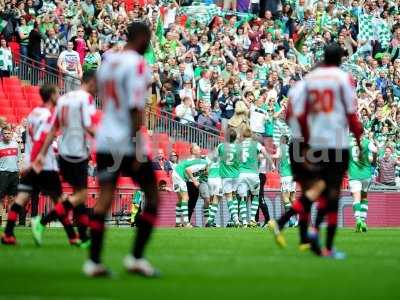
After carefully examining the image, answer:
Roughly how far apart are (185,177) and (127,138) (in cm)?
1695

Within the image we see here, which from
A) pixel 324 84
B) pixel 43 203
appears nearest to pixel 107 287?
pixel 324 84

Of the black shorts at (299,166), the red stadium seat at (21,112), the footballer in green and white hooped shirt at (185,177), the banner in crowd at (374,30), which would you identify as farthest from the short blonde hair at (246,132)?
the black shorts at (299,166)

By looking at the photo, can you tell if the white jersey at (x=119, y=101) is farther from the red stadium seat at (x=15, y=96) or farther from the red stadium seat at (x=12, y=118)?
the red stadium seat at (x=15, y=96)

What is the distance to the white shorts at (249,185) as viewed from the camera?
28112 mm

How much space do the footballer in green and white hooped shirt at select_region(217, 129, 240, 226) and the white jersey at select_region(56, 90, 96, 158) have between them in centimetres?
1210

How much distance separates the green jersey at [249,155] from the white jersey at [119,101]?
55.3ft

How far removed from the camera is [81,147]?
16.5 meters

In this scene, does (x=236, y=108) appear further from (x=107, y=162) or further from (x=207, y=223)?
(x=107, y=162)

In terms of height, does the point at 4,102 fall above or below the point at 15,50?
below

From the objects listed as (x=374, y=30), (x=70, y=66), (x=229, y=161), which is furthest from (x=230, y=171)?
(x=374, y=30)

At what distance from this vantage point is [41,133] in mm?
16641

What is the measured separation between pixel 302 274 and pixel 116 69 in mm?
2690

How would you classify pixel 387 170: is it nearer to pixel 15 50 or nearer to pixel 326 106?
pixel 15 50

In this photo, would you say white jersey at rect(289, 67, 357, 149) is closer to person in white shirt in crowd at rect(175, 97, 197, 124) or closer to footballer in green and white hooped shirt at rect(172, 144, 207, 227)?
footballer in green and white hooped shirt at rect(172, 144, 207, 227)
